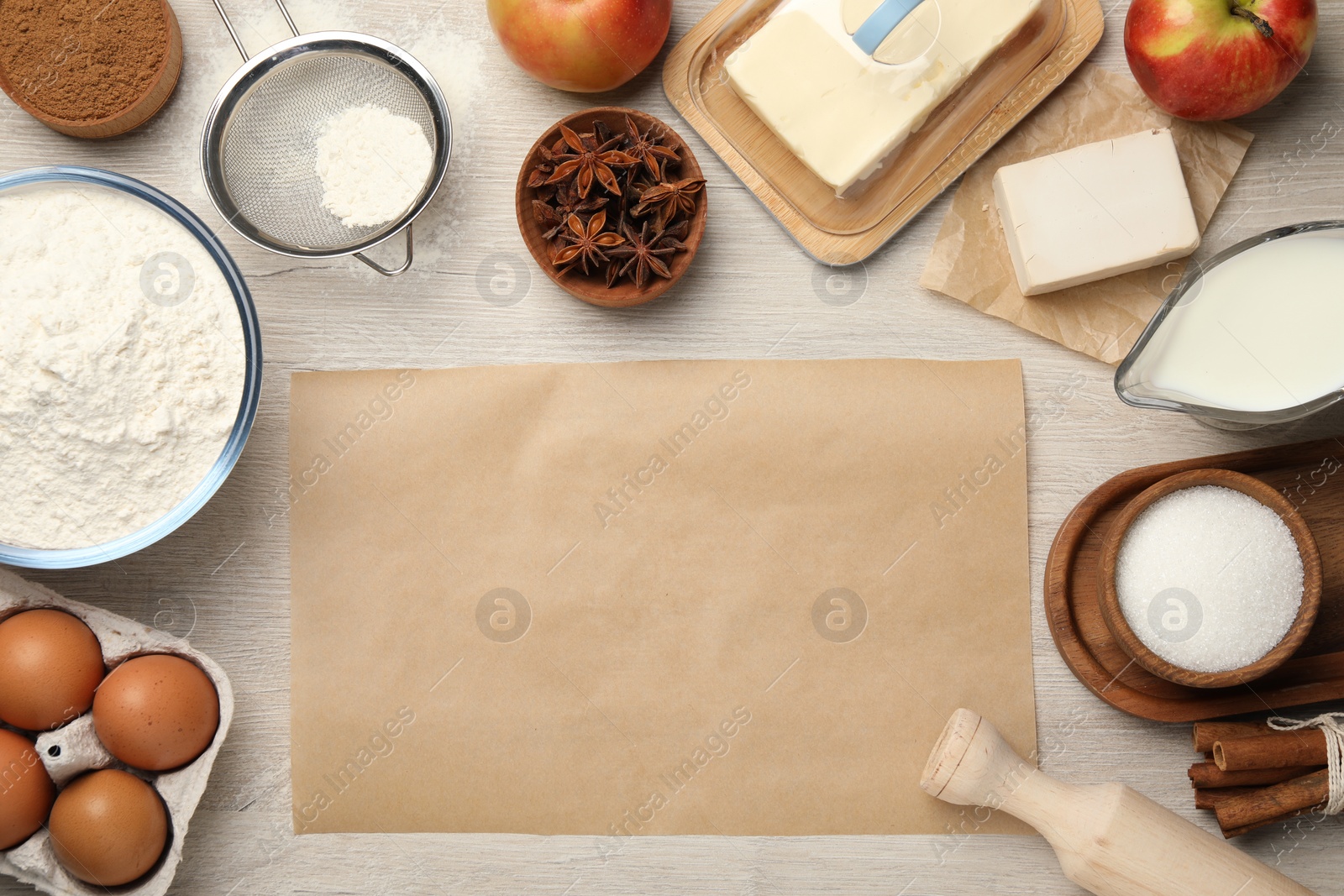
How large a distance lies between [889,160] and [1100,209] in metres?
0.26

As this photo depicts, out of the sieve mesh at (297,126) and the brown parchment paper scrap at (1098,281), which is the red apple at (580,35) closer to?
the sieve mesh at (297,126)

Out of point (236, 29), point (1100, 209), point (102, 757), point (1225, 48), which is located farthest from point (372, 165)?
point (1225, 48)

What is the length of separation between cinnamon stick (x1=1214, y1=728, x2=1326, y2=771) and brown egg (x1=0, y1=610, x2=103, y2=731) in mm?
1259

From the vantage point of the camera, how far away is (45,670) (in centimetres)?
87

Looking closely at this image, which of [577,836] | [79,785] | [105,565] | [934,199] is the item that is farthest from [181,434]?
[934,199]

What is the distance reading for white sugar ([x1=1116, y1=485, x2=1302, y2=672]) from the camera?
0.88 meters

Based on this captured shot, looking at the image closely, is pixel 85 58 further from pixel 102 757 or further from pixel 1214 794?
pixel 1214 794

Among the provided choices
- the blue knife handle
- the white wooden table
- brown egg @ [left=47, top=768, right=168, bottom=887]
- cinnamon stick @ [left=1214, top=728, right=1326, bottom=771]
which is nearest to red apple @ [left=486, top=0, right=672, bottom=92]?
the white wooden table

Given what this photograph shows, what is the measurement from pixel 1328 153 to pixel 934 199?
50 centimetres

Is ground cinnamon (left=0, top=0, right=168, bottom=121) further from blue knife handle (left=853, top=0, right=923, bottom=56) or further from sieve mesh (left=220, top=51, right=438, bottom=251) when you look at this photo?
blue knife handle (left=853, top=0, right=923, bottom=56)

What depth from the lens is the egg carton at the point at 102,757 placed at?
88cm

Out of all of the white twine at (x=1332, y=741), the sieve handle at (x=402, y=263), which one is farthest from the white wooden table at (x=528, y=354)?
the white twine at (x=1332, y=741)

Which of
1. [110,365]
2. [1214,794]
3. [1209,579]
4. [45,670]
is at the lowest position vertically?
[1214,794]

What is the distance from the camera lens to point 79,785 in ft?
2.91
